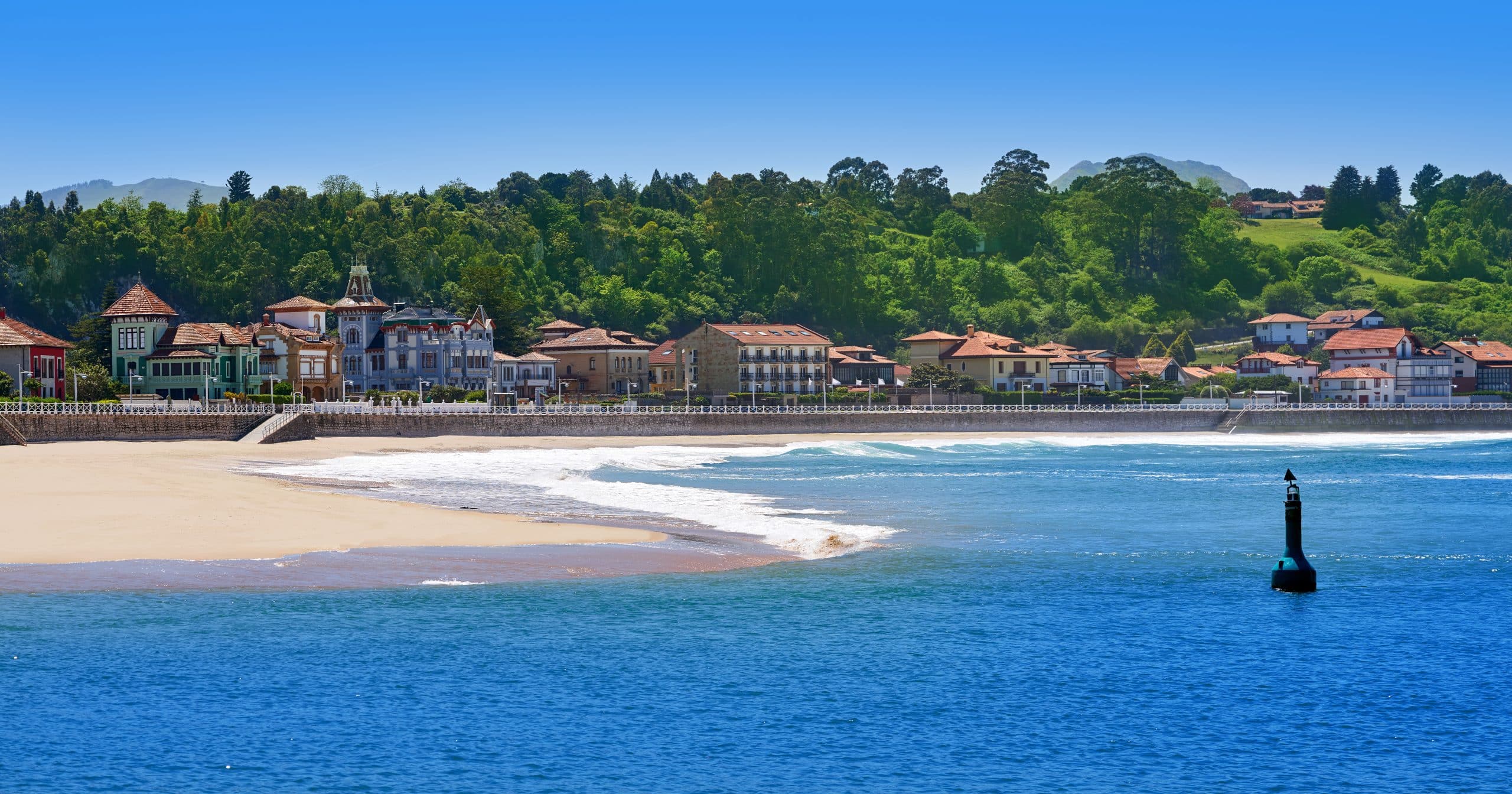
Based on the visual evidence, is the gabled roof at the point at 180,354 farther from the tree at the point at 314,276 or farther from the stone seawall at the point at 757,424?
the tree at the point at 314,276

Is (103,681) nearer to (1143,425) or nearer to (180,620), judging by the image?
(180,620)

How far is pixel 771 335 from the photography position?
133 m

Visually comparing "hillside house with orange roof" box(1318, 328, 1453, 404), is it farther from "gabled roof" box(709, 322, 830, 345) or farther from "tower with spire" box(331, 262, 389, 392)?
"tower with spire" box(331, 262, 389, 392)

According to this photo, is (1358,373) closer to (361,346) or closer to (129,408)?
(361,346)

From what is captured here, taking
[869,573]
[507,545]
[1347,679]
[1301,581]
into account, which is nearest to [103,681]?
[507,545]

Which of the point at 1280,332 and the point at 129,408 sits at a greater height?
the point at 1280,332

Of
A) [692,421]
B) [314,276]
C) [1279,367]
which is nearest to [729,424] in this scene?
[692,421]

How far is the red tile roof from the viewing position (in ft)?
455

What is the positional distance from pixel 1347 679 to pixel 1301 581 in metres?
7.63

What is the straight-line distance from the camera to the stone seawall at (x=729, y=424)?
74875mm

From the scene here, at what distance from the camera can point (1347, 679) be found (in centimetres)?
2212

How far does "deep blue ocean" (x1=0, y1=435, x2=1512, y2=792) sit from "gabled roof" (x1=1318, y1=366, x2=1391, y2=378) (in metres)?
109

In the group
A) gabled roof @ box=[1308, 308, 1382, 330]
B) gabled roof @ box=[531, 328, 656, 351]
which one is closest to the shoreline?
gabled roof @ box=[531, 328, 656, 351]

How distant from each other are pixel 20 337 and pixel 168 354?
1056 cm
